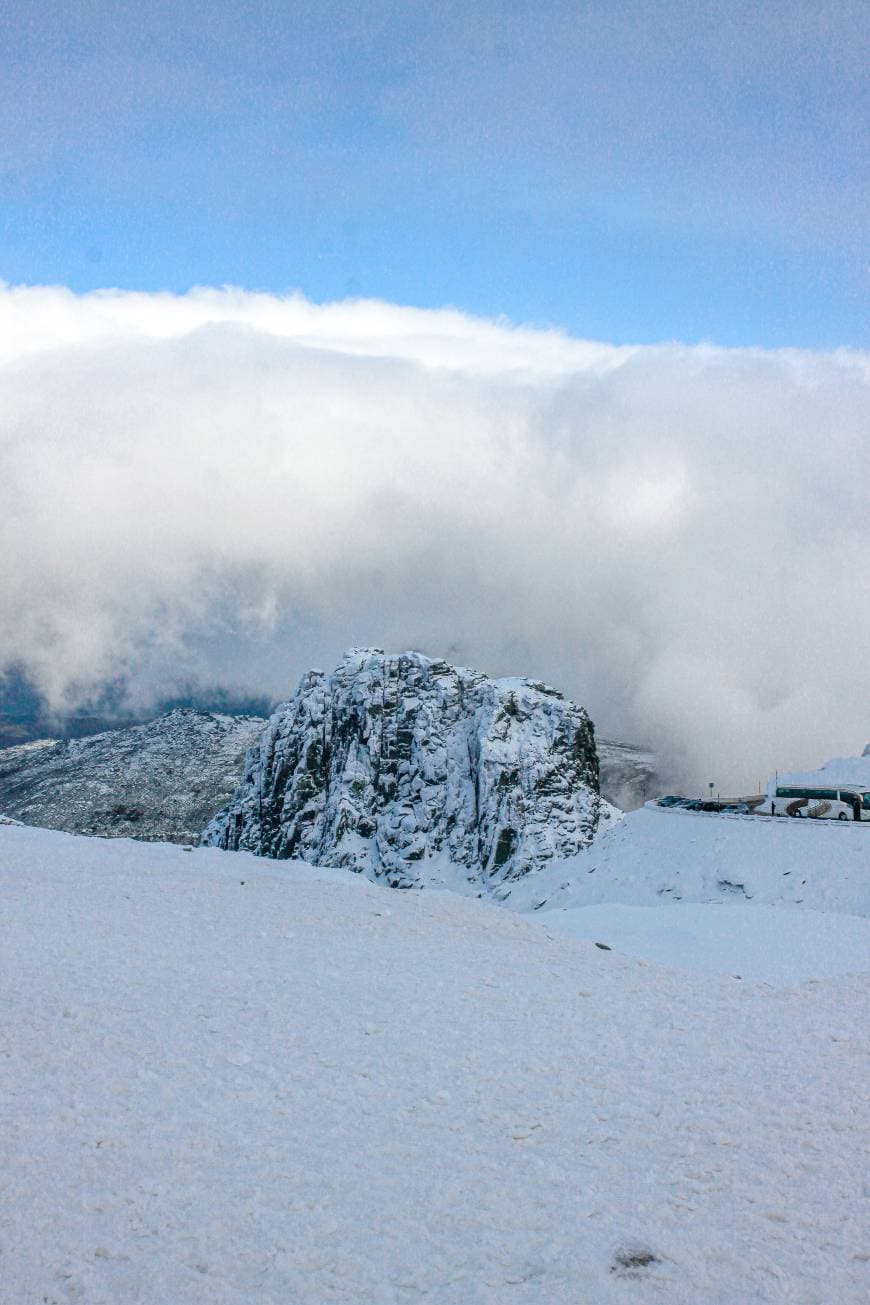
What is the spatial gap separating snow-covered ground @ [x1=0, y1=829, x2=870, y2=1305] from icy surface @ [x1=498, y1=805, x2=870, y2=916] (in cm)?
2657

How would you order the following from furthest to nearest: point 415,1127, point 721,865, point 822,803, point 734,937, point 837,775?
point 837,775, point 822,803, point 721,865, point 734,937, point 415,1127

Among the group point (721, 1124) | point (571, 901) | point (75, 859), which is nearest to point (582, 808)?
point (571, 901)

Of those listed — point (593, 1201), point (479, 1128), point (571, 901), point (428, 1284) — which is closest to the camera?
point (428, 1284)

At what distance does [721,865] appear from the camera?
162 feet

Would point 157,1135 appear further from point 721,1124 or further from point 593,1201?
point 721,1124

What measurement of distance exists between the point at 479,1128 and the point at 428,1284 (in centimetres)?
308

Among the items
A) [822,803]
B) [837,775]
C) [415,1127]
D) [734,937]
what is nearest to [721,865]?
[822,803]

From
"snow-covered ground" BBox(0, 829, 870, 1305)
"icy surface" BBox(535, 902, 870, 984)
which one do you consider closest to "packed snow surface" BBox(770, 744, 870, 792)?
"icy surface" BBox(535, 902, 870, 984)

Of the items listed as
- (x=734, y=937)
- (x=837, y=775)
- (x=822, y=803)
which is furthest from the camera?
(x=837, y=775)

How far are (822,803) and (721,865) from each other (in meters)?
7.61

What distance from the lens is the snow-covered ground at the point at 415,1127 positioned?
7895 mm

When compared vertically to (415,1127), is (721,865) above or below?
below

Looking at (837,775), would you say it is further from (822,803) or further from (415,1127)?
(415,1127)

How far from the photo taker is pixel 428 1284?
7734 millimetres
